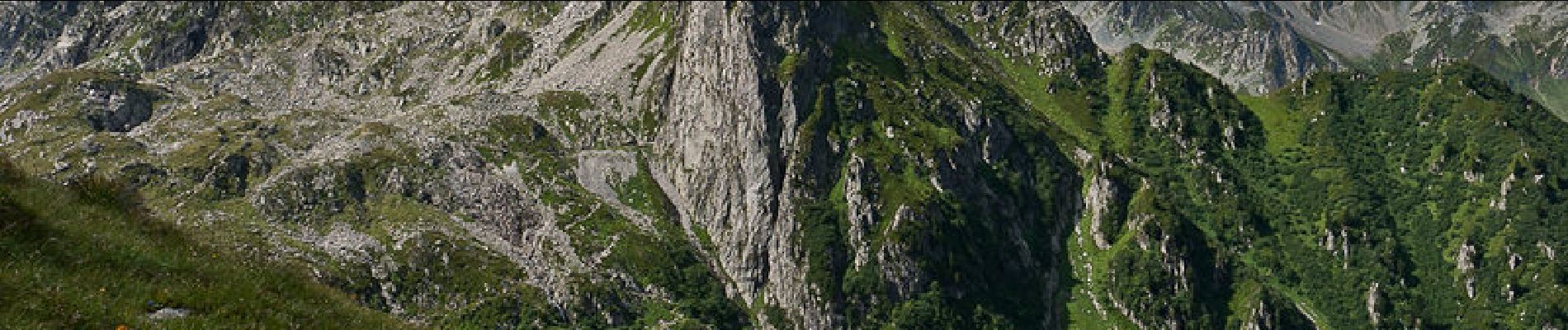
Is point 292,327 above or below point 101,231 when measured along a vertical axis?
below

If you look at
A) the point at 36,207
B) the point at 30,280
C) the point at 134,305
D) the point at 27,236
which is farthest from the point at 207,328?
the point at 36,207

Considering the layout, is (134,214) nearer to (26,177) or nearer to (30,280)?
(26,177)

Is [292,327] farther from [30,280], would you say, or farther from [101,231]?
[101,231]

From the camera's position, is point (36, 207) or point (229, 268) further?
point (229, 268)

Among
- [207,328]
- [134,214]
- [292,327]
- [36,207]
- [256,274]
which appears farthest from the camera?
[134,214]

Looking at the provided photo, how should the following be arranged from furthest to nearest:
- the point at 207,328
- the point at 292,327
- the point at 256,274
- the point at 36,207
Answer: the point at 256,274 → the point at 36,207 → the point at 292,327 → the point at 207,328

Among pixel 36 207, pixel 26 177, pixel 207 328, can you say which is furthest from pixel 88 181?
pixel 207 328
